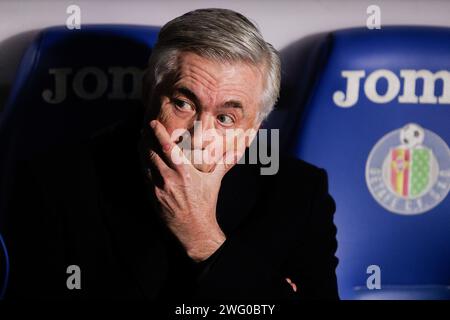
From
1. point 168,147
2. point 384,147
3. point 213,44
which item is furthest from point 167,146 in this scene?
point 384,147

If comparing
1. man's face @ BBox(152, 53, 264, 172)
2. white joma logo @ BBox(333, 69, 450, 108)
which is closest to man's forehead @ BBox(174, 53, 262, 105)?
man's face @ BBox(152, 53, 264, 172)

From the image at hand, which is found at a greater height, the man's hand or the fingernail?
the fingernail

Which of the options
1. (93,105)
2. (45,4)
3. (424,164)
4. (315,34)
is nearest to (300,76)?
(315,34)

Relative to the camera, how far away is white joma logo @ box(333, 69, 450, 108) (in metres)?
1.34

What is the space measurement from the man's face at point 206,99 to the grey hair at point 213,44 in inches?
0.7

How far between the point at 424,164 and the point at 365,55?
282mm

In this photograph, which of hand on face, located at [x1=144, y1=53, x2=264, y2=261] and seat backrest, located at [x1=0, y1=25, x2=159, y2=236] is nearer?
hand on face, located at [x1=144, y1=53, x2=264, y2=261]

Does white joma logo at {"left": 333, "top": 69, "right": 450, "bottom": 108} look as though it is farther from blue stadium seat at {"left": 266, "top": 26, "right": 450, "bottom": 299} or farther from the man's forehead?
the man's forehead

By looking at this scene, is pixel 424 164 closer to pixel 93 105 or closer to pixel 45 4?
pixel 93 105

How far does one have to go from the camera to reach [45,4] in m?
1.37

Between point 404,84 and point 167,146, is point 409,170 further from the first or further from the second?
point 167,146

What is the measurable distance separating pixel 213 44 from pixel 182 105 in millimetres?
138

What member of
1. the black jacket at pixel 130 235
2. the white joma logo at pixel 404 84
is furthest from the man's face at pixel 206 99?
the white joma logo at pixel 404 84

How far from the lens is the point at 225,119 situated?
4.02 ft
